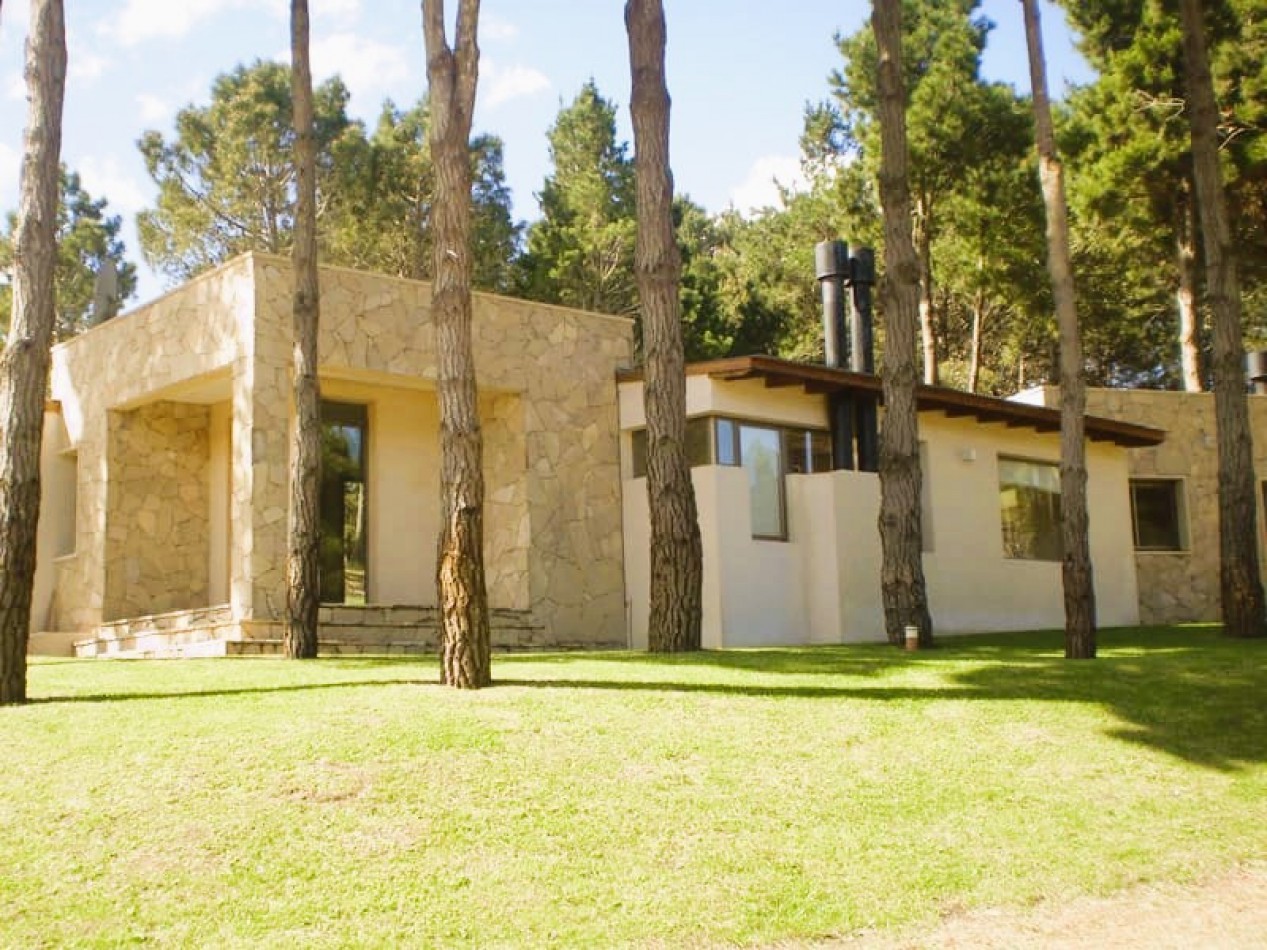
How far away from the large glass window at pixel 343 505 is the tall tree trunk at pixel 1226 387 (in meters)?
10.7

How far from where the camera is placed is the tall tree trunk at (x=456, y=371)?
919 cm

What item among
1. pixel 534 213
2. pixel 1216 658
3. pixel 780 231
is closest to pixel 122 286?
pixel 534 213

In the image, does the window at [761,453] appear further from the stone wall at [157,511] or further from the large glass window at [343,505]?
the stone wall at [157,511]

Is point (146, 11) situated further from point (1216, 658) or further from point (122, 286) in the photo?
point (1216, 658)

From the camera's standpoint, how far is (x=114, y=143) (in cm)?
3106

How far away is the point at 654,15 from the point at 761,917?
30.2 ft

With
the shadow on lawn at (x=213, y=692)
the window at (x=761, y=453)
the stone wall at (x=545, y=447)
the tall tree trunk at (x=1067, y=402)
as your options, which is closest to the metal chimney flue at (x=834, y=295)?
the window at (x=761, y=453)

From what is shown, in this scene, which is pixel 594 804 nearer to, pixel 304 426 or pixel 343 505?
pixel 304 426

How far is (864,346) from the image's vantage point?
19.6 m

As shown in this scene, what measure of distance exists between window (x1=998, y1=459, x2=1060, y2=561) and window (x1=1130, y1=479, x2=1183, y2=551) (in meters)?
4.71

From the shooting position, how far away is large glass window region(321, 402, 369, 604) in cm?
1750

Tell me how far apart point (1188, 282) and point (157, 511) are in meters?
19.6

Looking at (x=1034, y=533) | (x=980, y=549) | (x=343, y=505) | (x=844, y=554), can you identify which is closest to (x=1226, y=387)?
(x=980, y=549)

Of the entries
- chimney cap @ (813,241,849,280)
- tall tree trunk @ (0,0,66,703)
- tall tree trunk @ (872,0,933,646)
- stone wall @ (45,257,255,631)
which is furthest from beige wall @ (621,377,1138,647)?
tall tree trunk @ (0,0,66,703)
